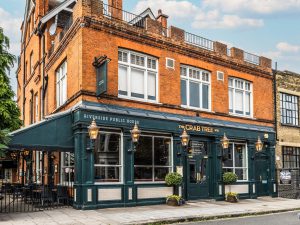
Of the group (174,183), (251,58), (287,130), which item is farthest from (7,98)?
(287,130)

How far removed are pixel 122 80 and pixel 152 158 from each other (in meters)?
3.71

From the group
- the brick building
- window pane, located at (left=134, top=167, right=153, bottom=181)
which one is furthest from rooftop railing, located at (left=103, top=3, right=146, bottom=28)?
window pane, located at (left=134, top=167, right=153, bottom=181)

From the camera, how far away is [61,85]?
19938 millimetres

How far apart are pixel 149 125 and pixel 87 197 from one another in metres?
4.23

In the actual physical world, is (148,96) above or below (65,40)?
below

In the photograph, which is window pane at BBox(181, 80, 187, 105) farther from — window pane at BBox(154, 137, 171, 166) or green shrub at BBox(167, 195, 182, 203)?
green shrub at BBox(167, 195, 182, 203)

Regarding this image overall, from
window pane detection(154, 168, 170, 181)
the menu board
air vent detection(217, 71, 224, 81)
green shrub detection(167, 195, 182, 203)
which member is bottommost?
green shrub detection(167, 195, 182, 203)

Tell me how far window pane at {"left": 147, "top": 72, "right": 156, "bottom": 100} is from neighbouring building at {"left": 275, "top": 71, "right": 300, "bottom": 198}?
9870 millimetres

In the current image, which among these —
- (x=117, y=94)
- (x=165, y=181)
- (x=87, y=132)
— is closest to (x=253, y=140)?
(x=165, y=181)

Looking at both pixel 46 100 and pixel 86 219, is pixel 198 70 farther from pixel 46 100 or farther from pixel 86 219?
pixel 86 219

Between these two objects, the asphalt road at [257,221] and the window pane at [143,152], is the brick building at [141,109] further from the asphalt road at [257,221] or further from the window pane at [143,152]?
the asphalt road at [257,221]

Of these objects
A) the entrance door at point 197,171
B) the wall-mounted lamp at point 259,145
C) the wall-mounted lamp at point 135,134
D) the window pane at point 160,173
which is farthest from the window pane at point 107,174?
the wall-mounted lamp at point 259,145

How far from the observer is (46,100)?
22766 millimetres

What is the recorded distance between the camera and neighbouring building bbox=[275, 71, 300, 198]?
24219 millimetres
